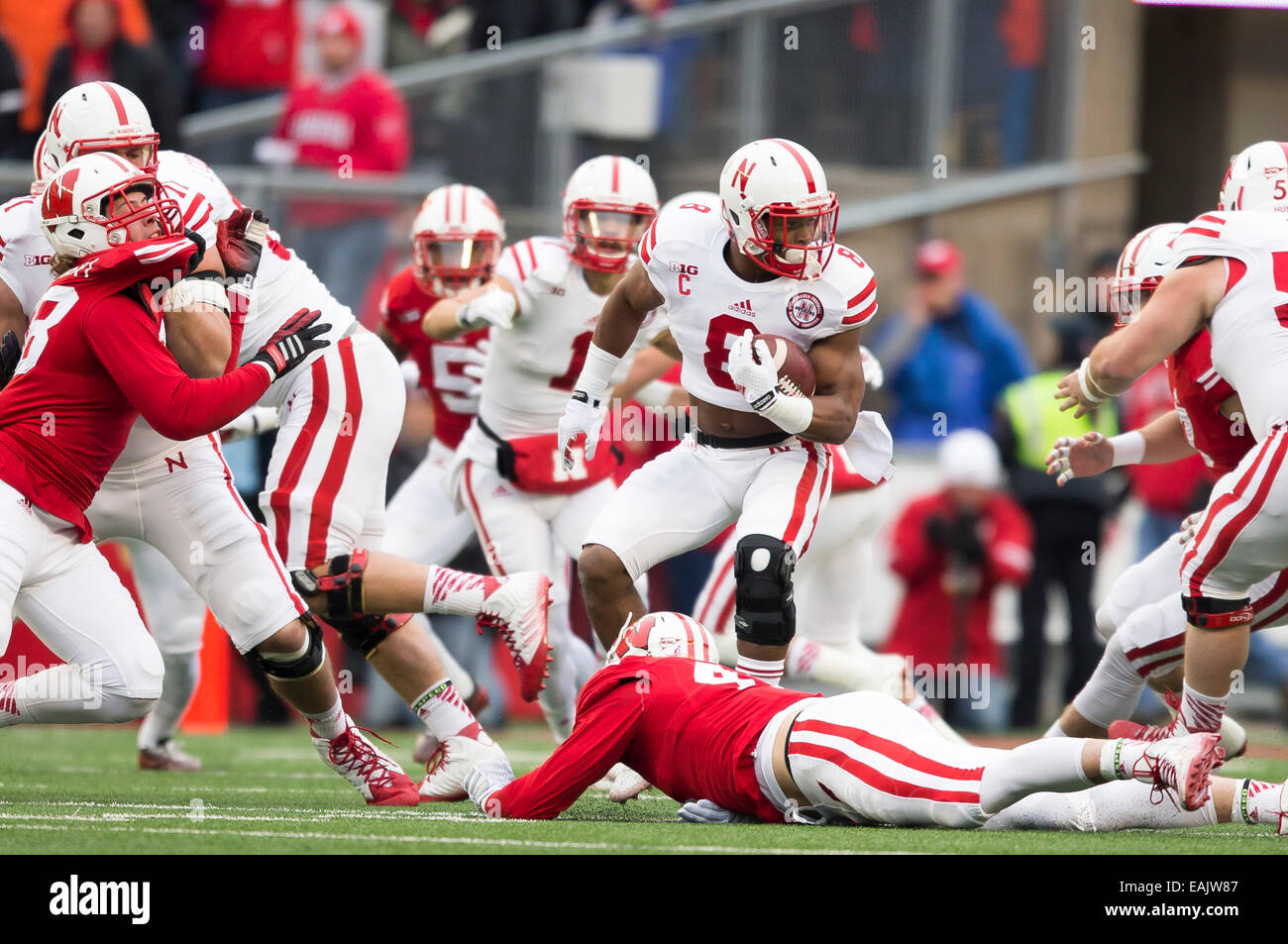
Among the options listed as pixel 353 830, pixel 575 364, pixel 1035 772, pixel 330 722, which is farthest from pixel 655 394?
pixel 1035 772

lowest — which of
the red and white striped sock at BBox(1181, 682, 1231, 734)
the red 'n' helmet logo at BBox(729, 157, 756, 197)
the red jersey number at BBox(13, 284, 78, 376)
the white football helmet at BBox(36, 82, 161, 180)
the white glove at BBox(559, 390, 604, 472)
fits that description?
the red and white striped sock at BBox(1181, 682, 1231, 734)

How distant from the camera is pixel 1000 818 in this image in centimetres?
510

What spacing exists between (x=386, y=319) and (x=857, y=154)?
480 cm

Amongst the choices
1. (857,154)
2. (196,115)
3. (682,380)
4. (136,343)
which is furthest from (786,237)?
(196,115)

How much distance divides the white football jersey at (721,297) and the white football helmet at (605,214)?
801 millimetres

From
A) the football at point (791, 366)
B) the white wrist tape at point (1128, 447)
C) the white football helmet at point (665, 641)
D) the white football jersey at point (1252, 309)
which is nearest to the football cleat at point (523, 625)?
the white football helmet at point (665, 641)

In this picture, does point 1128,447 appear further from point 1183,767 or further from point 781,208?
point 1183,767

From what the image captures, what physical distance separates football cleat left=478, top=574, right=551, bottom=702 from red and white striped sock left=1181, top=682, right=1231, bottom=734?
200 cm

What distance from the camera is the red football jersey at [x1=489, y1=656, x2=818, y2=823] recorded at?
514 cm

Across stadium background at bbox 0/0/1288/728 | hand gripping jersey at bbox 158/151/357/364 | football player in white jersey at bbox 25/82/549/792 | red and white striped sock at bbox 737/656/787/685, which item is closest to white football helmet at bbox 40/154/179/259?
football player in white jersey at bbox 25/82/549/792

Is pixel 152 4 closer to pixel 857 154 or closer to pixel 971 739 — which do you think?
pixel 857 154

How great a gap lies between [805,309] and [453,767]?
1855mm

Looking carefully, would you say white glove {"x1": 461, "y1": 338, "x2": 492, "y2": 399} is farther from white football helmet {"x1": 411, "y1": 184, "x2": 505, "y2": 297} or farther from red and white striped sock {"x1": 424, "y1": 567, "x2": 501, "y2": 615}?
red and white striped sock {"x1": 424, "y1": 567, "x2": 501, "y2": 615}

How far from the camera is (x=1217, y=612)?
5730mm
